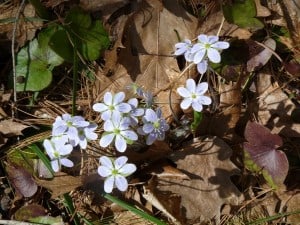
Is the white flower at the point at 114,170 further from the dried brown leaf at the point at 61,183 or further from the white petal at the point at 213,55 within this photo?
the white petal at the point at 213,55

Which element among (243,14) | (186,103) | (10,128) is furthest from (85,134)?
(243,14)

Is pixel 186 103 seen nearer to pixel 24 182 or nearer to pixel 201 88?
pixel 201 88

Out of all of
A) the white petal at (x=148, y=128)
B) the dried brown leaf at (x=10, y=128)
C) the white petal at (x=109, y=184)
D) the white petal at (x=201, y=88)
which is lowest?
the dried brown leaf at (x=10, y=128)

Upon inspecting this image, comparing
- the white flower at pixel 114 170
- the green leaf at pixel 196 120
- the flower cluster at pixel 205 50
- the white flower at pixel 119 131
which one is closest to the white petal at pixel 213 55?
the flower cluster at pixel 205 50

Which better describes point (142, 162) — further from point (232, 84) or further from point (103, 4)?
point (103, 4)

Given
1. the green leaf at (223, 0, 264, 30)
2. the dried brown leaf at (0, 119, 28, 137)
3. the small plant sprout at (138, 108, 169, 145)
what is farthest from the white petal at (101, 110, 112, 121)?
the green leaf at (223, 0, 264, 30)
